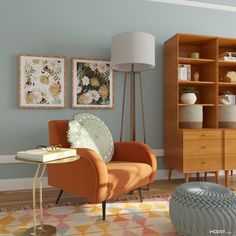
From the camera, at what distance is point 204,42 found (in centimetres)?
392

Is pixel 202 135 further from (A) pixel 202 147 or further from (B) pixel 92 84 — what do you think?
(B) pixel 92 84

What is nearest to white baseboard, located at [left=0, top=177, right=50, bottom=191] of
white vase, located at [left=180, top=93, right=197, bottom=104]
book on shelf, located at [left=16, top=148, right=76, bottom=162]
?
book on shelf, located at [left=16, top=148, right=76, bottom=162]

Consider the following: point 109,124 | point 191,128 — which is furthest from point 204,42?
A: point 109,124

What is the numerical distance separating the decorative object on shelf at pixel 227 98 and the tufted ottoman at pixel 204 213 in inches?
86.5

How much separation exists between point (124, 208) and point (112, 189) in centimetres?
45

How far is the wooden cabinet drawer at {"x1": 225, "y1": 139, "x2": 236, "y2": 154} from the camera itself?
3.56 m

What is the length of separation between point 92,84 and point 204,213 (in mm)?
2332

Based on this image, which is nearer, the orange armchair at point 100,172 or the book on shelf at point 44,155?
the book on shelf at point 44,155

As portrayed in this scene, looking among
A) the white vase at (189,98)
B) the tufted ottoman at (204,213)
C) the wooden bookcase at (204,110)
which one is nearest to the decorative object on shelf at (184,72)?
the wooden bookcase at (204,110)

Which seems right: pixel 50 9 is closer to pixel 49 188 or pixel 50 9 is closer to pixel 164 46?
pixel 164 46

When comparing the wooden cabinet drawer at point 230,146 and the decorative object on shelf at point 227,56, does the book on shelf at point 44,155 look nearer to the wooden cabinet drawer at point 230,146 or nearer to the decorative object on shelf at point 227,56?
the wooden cabinet drawer at point 230,146

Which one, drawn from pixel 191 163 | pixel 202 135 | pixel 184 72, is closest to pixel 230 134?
pixel 202 135

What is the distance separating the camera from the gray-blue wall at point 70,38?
135 inches

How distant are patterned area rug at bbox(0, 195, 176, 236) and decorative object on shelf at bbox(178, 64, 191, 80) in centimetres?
169
